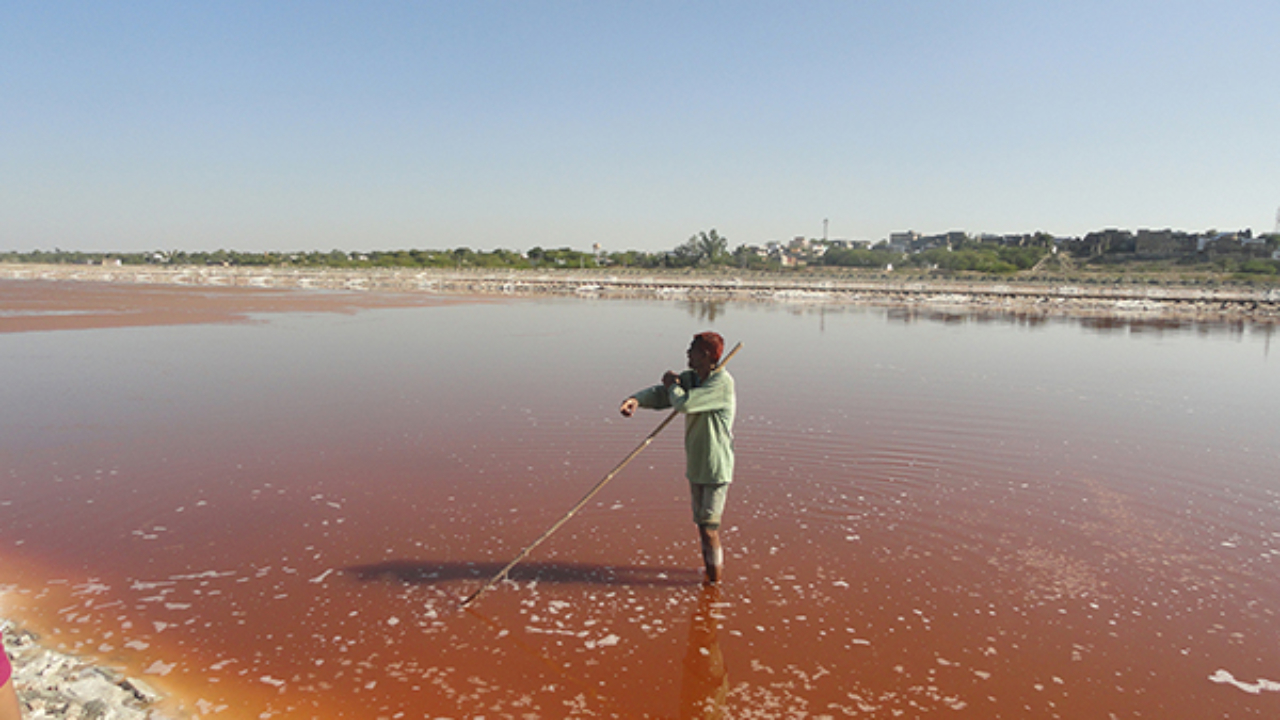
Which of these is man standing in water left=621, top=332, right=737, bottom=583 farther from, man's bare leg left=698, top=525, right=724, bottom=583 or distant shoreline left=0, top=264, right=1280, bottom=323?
distant shoreline left=0, top=264, right=1280, bottom=323

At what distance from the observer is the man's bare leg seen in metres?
5.38

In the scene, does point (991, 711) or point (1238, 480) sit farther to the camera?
point (1238, 480)

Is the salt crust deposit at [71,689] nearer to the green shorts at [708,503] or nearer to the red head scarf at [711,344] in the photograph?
the green shorts at [708,503]

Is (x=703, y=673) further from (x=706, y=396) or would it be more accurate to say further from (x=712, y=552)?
(x=706, y=396)

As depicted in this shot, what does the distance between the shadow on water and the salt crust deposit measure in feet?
5.55

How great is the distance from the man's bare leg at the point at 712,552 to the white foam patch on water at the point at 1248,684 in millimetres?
3077

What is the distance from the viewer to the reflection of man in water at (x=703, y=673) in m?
4.19

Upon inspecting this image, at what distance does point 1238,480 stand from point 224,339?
837 inches

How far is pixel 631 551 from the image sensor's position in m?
6.27

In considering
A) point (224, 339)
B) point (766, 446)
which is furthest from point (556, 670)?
point (224, 339)

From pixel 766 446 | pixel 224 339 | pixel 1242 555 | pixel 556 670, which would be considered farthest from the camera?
pixel 224 339

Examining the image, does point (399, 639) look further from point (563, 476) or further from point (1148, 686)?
point (1148, 686)

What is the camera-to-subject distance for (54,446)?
8.85 meters

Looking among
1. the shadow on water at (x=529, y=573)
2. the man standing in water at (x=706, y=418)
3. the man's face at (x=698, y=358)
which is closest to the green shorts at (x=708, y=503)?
the man standing in water at (x=706, y=418)
